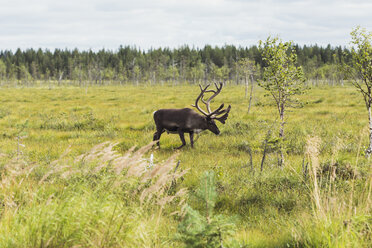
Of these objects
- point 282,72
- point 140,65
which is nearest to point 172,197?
point 282,72

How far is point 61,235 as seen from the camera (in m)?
2.89

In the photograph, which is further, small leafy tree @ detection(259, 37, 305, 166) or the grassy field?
small leafy tree @ detection(259, 37, 305, 166)

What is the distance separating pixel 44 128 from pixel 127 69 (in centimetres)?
10001

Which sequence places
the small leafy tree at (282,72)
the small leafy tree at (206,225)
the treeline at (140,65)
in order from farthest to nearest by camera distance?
the treeline at (140,65), the small leafy tree at (282,72), the small leafy tree at (206,225)

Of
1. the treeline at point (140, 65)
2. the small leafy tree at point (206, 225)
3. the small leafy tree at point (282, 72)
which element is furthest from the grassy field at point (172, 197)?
the treeline at point (140, 65)

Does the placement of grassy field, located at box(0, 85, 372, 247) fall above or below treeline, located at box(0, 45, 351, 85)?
below

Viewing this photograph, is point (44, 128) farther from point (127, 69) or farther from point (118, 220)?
point (127, 69)

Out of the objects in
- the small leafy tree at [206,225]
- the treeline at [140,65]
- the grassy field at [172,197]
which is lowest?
the grassy field at [172,197]

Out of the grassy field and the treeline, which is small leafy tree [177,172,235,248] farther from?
the treeline

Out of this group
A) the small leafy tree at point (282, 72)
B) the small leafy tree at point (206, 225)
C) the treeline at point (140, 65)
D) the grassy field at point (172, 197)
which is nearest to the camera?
the small leafy tree at point (206, 225)

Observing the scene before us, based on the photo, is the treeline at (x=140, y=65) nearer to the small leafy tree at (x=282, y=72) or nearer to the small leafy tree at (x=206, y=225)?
the small leafy tree at (x=282, y=72)

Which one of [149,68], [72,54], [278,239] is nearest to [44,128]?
[278,239]

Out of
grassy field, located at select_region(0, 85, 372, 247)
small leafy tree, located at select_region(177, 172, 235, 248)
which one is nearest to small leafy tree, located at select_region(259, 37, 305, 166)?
grassy field, located at select_region(0, 85, 372, 247)

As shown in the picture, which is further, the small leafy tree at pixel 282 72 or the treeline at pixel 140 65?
the treeline at pixel 140 65
